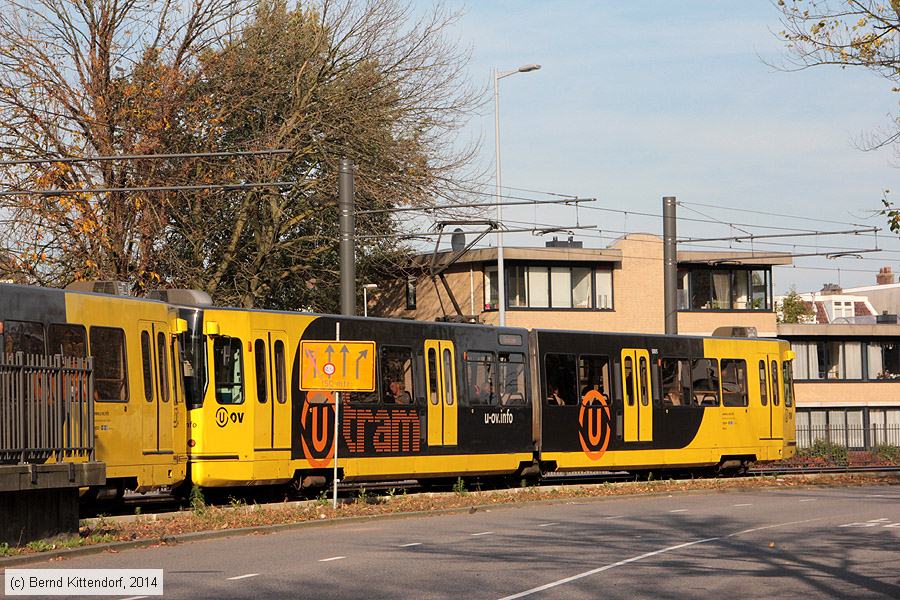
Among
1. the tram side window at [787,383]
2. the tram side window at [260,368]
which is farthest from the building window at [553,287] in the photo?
the tram side window at [260,368]

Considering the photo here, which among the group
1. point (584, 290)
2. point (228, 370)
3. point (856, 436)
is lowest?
point (856, 436)

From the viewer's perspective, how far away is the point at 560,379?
94.2ft

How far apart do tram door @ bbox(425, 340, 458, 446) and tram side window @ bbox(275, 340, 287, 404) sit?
3.59 meters

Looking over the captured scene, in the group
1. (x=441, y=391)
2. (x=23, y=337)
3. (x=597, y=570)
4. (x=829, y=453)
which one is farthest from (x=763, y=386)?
(x=597, y=570)

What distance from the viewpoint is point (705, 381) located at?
32.0 meters

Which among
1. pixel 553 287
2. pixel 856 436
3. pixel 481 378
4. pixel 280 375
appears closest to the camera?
pixel 280 375

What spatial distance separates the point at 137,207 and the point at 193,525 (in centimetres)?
1462

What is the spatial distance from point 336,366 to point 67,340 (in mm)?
4478

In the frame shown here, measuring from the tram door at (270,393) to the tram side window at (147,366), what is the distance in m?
2.12

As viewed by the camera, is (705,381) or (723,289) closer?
(705,381)

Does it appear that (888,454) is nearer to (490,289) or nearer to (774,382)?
(774,382)

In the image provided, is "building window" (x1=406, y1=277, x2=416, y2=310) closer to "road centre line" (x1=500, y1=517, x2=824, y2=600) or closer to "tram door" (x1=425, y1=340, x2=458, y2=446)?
"tram door" (x1=425, y1=340, x2=458, y2=446)

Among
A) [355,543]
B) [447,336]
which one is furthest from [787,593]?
[447,336]

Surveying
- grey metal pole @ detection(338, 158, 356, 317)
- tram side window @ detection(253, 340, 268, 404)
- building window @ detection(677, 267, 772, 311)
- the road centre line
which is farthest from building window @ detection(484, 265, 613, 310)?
the road centre line
